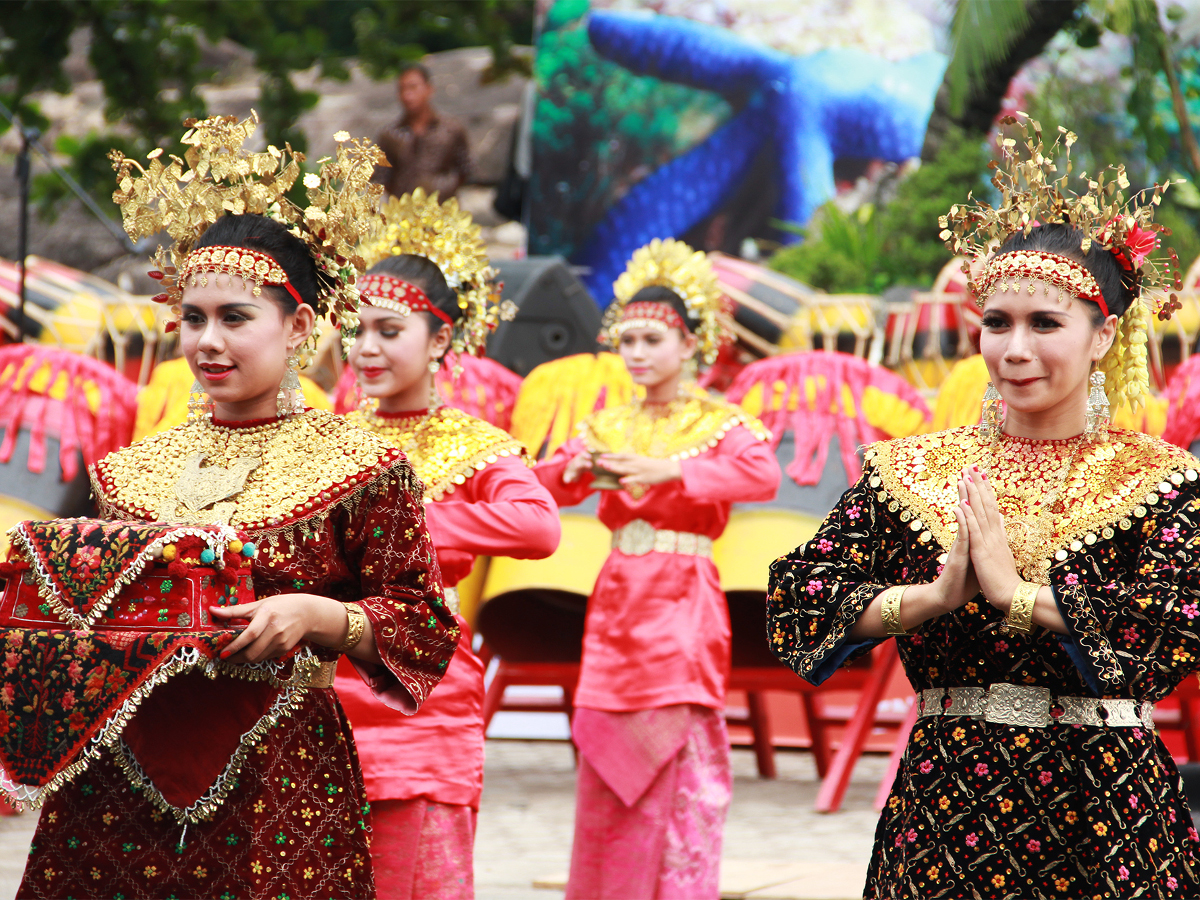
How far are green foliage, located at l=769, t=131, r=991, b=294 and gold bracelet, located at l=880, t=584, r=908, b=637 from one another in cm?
725

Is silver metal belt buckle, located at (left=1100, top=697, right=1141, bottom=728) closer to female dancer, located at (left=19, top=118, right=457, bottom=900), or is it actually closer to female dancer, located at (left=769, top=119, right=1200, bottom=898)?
female dancer, located at (left=769, top=119, right=1200, bottom=898)

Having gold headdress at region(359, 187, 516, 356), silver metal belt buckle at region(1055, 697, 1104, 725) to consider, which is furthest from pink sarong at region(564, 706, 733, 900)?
silver metal belt buckle at region(1055, 697, 1104, 725)

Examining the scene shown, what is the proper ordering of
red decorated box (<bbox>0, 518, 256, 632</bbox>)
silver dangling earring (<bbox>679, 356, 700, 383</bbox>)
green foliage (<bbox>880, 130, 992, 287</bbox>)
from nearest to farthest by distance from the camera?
red decorated box (<bbox>0, 518, 256, 632</bbox>), silver dangling earring (<bbox>679, 356, 700, 383</bbox>), green foliage (<bbox>880, 130, 992, 287</bbox>)

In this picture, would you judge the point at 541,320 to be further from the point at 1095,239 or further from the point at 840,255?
the point at 1095,239

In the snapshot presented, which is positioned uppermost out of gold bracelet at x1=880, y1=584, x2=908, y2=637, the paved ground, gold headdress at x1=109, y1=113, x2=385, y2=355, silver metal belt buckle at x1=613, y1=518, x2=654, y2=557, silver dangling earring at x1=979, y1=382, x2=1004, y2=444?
gold headdress at x1=109, y1=113, x2=385, y2=355

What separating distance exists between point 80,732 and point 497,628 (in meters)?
3.87

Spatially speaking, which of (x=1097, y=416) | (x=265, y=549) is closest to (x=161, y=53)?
(x=265, y=549)

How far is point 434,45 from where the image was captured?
11.9 meters

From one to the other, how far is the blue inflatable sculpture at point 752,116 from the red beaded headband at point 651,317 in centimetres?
524

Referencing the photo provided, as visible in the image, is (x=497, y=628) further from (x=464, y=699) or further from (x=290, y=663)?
(x=290, y=663)

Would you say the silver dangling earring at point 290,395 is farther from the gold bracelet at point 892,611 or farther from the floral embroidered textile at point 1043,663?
the gold bracelet at point 892,611

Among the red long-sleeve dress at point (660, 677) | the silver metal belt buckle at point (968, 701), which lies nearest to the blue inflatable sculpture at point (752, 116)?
the red long-sleeve dress at point (660, 677)

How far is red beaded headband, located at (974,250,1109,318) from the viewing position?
1939 mm

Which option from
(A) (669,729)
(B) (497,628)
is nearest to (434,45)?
(B) (497,628)
